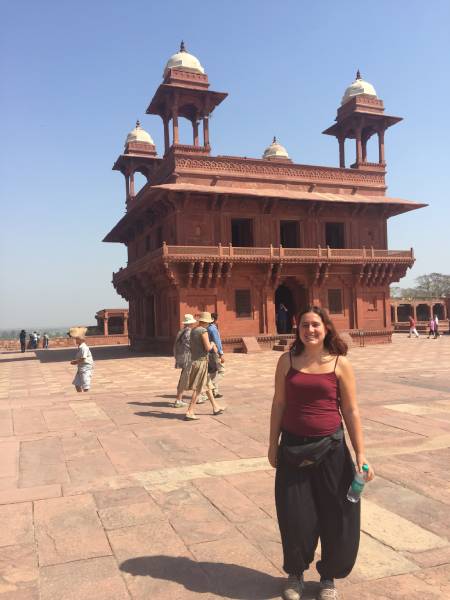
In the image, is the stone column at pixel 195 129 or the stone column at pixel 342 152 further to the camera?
the stone column at pixel 342 152

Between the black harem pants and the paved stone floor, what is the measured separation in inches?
8.2

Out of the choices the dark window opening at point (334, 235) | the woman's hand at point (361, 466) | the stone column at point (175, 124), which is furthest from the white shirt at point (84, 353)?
the dark window opening at point (334, 235)

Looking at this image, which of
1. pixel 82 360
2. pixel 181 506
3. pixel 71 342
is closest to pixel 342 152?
pixel 71 342

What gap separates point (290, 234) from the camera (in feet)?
81.9

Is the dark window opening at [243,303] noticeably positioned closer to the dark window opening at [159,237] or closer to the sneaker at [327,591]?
the dark window opening at [159,237]

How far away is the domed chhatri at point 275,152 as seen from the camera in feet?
108

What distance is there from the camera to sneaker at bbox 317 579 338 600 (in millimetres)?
2551

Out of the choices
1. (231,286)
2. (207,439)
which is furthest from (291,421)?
(231,286)

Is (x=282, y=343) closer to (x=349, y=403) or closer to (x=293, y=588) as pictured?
(x=349, y=403)

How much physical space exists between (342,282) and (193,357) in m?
18.0

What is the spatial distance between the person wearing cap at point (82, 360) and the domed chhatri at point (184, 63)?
58.2 feet

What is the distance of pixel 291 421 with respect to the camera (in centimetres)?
277

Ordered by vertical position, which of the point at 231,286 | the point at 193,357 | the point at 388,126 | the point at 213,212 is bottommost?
the point at 193,357

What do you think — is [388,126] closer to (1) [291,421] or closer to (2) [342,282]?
(2) [342,282]
